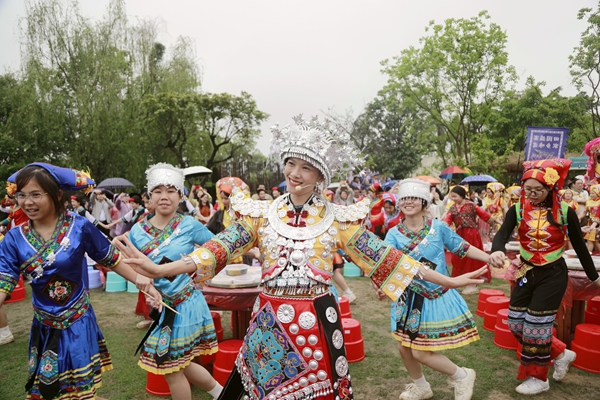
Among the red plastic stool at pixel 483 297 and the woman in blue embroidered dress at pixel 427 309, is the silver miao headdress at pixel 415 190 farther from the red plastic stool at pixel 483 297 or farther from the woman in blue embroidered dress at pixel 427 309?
the red plastic stool at pixel 483 297

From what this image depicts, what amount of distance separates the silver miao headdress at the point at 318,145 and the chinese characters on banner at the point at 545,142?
1176 cm

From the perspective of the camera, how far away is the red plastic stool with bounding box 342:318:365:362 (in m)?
4.71

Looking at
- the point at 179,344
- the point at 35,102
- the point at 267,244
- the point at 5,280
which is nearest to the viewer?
the point at 267,244

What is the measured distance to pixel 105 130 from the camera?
18766mm

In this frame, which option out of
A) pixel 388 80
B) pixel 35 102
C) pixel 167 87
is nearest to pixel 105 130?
pixel 35 102

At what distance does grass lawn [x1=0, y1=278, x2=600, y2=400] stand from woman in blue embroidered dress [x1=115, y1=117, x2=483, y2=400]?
2.06 meters

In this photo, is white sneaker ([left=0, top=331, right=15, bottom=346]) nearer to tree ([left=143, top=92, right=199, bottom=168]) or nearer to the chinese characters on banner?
the chinese characters on banner

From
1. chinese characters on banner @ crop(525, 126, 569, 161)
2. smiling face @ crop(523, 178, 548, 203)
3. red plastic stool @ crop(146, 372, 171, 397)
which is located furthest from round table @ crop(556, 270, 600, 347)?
chinese characters on banner @ crop(525, 126, 569, 161)

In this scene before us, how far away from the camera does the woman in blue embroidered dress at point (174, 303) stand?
10.5 feet

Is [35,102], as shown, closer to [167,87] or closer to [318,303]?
[167,87]

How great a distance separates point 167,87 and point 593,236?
2051cm

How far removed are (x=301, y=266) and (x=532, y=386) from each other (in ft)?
9.91

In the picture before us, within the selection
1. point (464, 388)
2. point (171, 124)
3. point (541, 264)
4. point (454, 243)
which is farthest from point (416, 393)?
point (171, 124)

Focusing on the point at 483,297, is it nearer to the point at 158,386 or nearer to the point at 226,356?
the point at 226,356
